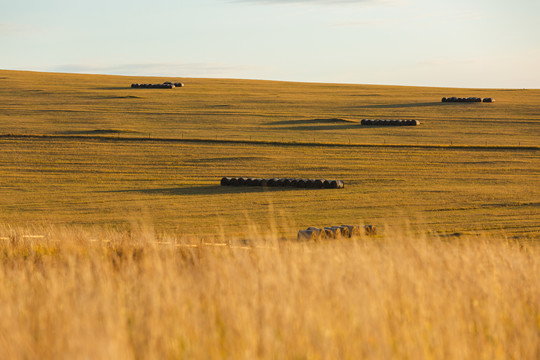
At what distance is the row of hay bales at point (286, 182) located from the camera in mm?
37969

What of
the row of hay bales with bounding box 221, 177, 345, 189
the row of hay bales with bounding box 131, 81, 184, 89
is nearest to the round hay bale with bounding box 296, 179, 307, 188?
the row of hay bales with bounding box 221, 177, 345, 189

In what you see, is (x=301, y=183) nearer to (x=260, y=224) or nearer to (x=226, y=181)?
(x=226, y=181)

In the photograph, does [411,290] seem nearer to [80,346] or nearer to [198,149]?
[80,346]

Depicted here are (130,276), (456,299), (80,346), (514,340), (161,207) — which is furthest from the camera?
(161,207)

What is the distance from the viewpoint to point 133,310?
6.54 meters

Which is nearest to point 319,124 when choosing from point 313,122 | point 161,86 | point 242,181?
point 313,122

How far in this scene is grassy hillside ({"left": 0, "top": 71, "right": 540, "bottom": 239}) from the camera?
29516mm

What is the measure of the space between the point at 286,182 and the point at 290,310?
1282 inches

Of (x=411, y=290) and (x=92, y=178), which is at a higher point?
(x=411, y=290)

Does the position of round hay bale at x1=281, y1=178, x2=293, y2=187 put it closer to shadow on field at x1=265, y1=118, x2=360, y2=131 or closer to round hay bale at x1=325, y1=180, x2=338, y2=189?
round hay bale at x1=325, y1=180, x2=338, y2=189

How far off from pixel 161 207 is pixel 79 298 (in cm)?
2590

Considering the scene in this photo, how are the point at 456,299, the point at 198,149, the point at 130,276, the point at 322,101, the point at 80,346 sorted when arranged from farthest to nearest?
the point at 322,101
the point at 198,149
the point at 130,276
the point at 456,299
the point at 80,346

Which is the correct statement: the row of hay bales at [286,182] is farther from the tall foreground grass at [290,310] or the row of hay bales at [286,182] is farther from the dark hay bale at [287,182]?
the tall foreground grass at [290,310]

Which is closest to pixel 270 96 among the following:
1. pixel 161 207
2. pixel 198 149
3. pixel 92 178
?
pixel 198 149
